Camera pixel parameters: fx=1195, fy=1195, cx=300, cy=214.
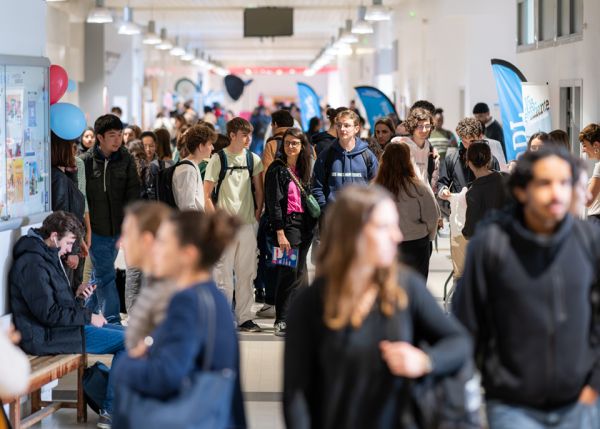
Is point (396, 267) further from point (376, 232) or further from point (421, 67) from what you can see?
point (421, 67)

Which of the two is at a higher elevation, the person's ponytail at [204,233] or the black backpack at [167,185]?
the black backpack at [167,185]

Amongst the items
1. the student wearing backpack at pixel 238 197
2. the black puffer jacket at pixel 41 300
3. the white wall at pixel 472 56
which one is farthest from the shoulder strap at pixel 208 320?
the white wall at pixel 472 56

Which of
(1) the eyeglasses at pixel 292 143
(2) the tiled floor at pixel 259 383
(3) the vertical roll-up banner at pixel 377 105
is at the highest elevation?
(3) the vertical roll-up banner at pixel 377 105

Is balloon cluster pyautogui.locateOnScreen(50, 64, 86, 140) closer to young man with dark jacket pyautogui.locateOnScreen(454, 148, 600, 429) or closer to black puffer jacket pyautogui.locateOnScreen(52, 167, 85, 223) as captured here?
black puffer jacket pyautogui.locateOnScreen(52, 167, 85, 223)

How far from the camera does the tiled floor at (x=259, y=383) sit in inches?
244

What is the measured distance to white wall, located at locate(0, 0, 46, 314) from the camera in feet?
19.8

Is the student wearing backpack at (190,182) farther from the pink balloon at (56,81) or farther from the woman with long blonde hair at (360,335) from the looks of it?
the woman with long blonde hair at (360,335)

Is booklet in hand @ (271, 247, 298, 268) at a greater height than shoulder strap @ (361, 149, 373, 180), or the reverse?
shoulder strap @ (361, 149, 373, 180)

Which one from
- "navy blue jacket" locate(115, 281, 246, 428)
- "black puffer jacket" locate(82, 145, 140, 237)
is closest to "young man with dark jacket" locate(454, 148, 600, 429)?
"navy blue jacket" locate(115, 281, 246, 428)

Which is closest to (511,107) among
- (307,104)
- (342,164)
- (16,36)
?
(342,164)

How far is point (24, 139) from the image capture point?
6668 mm

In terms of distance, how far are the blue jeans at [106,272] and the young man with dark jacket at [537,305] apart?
5.61m

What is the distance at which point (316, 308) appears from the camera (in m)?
3.02

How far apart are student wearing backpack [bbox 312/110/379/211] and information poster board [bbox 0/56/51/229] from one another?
6.44 ft
